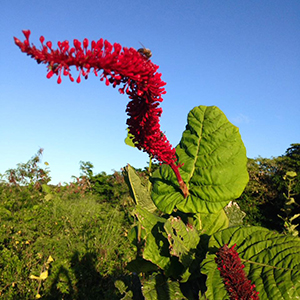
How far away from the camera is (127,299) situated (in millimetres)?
1977

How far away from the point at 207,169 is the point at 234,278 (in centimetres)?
70

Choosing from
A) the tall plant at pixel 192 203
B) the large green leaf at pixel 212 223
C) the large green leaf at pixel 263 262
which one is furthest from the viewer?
the large green leaf at pixel 212 223

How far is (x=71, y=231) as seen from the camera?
6.11m

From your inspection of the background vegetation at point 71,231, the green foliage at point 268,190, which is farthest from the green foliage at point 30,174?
the green foliage at point 268,190

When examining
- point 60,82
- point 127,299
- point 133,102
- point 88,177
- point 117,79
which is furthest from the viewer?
point 88,177

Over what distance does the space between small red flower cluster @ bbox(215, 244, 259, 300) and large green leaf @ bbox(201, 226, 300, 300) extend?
4.7 inches

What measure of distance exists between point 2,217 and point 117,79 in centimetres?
560

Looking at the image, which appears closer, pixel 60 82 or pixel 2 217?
pixel 60 82

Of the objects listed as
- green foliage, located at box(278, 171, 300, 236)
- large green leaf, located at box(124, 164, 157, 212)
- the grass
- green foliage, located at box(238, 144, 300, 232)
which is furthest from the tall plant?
green foliage, located at box(238, 144, 300, 232)

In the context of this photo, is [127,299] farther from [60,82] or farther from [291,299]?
[60,82]

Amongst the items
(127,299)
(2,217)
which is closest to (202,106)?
(127,299)

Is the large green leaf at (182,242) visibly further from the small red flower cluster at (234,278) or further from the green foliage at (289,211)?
the green foliage at (289,211)

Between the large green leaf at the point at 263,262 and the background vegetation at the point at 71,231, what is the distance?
0.93m

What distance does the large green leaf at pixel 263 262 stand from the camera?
1368 mm
